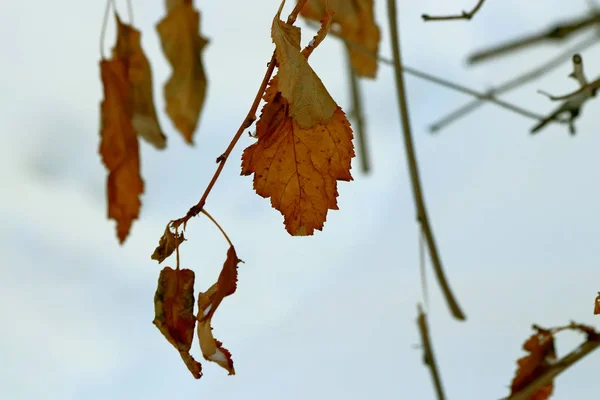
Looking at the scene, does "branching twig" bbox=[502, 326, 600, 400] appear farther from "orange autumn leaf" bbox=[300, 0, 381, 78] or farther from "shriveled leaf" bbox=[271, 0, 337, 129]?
"orange autumn leaf" bbox=[300, 0, 381, 78]

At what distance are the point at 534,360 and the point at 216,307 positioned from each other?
0.69ft

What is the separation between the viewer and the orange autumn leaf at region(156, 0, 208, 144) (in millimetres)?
793

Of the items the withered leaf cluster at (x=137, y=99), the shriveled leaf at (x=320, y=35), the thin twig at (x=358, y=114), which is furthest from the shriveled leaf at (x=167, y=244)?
the thin twig at (x=358, y=114)

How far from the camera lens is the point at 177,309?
1.65 ft

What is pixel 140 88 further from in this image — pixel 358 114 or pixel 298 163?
pixel 358 114

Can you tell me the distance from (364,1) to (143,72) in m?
0.26

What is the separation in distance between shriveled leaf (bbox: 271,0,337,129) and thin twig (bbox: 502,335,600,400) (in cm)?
21

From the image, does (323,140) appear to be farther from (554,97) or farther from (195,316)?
(554,97)

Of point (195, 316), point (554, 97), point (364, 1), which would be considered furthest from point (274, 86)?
point (364, 1)

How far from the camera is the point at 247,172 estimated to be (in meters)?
0.49

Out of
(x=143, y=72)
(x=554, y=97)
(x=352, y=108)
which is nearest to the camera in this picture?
(x=554, y=97)

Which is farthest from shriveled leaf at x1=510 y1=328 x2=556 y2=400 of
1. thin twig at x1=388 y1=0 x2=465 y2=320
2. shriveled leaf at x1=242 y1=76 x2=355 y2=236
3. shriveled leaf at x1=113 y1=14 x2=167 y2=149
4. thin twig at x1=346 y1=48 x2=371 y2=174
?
thin twig at x1=346 y1=48 x2=371 y2=174

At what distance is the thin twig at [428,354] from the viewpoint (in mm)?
716

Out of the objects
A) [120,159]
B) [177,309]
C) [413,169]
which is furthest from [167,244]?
[413,169]
